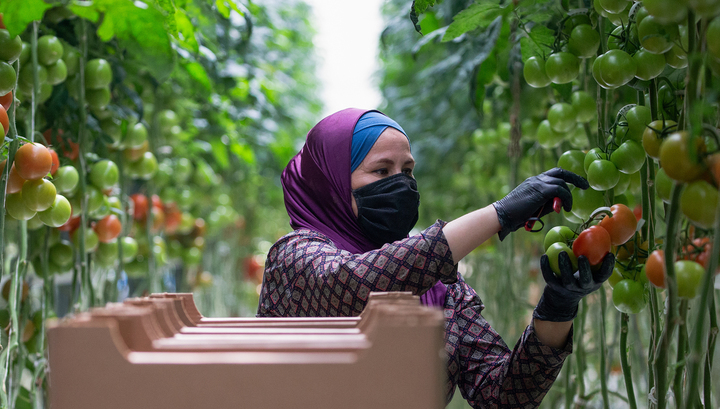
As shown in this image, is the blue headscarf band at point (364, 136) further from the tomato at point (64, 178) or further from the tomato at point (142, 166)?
the tomato at point (142, 166)

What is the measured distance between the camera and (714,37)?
0.46 metres

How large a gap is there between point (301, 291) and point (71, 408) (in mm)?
455

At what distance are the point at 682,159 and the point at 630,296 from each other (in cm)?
29

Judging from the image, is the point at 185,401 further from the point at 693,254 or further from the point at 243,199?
the point at 243,199

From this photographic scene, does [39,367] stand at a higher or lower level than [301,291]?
lower

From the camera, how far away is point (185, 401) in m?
0.46

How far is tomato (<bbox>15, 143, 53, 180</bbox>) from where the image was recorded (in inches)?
34.0

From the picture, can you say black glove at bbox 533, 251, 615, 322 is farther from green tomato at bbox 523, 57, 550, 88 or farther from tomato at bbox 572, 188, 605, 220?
green tomato at bbox 523, 57, 550, 88

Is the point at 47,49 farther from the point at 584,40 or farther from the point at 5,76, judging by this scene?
the point at 584,40

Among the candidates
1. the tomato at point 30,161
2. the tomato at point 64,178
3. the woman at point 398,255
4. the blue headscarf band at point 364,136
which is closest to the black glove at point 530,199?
the woman at point 398,255

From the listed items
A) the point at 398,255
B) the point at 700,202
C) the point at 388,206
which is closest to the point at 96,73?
the point at 388,206

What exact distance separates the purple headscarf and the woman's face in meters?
0.02

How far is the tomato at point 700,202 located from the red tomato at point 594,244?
0.57 ft

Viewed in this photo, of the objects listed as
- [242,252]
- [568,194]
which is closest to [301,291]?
[568,194]
